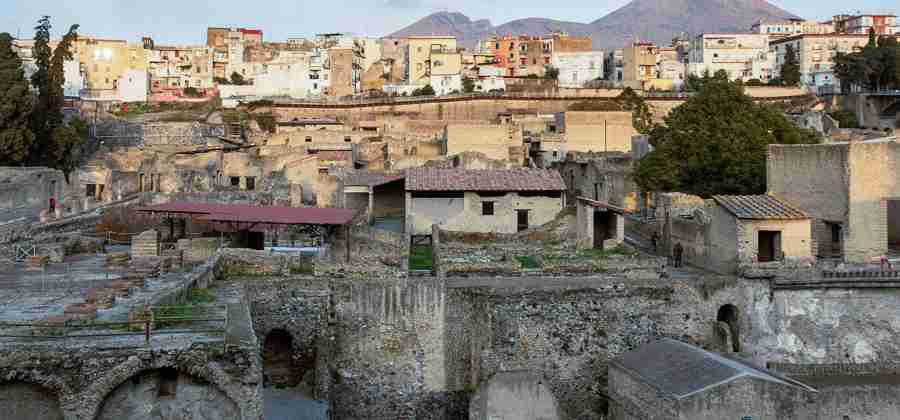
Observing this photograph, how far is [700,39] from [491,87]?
23.8 metres

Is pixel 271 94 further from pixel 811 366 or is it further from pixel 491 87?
pixel 811 366

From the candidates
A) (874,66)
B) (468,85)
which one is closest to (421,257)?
(468,85)

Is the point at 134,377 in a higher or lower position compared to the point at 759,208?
lower

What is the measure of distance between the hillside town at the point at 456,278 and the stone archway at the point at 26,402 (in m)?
0.03

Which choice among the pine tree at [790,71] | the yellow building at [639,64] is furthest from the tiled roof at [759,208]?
the yellow building at [639,64]

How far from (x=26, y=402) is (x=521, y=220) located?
1861 centimetres

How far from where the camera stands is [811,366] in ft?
65.5

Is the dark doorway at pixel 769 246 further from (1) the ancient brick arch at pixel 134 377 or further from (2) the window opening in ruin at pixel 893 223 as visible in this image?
(1) the ancient brick arch at pixel 134 377

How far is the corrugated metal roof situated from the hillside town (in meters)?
0.17

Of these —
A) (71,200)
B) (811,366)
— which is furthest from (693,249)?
(71,200)

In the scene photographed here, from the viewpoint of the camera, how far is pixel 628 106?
65.4m

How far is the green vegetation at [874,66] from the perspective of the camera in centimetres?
6850

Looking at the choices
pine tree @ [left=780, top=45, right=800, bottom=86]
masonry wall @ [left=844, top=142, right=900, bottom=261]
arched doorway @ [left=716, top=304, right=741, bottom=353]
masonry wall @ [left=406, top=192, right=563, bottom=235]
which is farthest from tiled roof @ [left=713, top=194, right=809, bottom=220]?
pine tree @ [left=780, top=45, right=800, bottom=86]

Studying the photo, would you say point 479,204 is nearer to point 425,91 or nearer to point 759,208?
point 759,208
